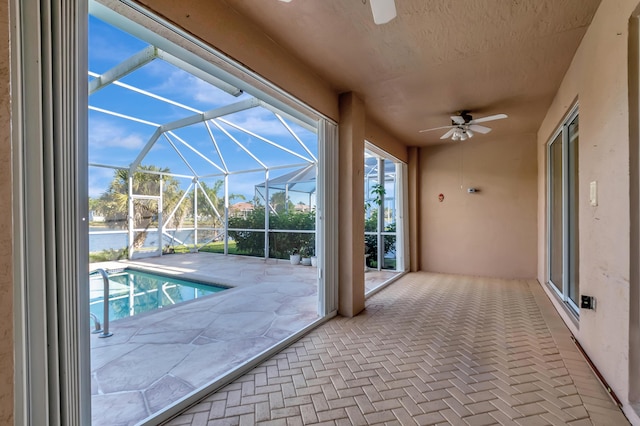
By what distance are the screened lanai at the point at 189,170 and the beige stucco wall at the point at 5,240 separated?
16.1 feet

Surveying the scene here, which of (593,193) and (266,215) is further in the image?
(266,215)

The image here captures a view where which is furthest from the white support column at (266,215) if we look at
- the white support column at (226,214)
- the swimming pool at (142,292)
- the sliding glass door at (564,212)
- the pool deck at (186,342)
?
the sliding glass door at (564,212)

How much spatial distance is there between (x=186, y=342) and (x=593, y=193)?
388 cm

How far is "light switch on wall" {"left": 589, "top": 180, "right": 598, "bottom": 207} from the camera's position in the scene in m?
2.25

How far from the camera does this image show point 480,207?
5.95 meters

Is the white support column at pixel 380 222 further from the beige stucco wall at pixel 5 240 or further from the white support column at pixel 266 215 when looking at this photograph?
the beige stucco wall at pixel 5 240

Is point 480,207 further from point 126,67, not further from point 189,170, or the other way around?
point 189,170

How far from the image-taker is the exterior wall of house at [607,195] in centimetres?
180

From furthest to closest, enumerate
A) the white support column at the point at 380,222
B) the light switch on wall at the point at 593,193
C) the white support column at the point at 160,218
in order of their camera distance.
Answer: the white support column at the point at 160,218 → the white support column at the point at 380,222 → the light switch on wall at the point at 593,193

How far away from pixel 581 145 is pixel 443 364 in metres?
2.33

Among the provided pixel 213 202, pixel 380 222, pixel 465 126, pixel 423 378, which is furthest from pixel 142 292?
pixel 465 126

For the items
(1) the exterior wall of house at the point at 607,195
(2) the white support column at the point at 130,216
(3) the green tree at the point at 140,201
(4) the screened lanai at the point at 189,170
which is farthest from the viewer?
(2) the white support column at the point at 130,216

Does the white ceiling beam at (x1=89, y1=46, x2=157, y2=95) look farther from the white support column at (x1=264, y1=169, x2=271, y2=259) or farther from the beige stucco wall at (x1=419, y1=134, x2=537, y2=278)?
the beige stucco wall at (x1=419, y1=134, x2=537, y2=278)

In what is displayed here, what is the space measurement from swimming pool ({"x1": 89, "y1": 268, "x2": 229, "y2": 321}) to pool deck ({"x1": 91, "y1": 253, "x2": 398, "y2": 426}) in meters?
0.99
